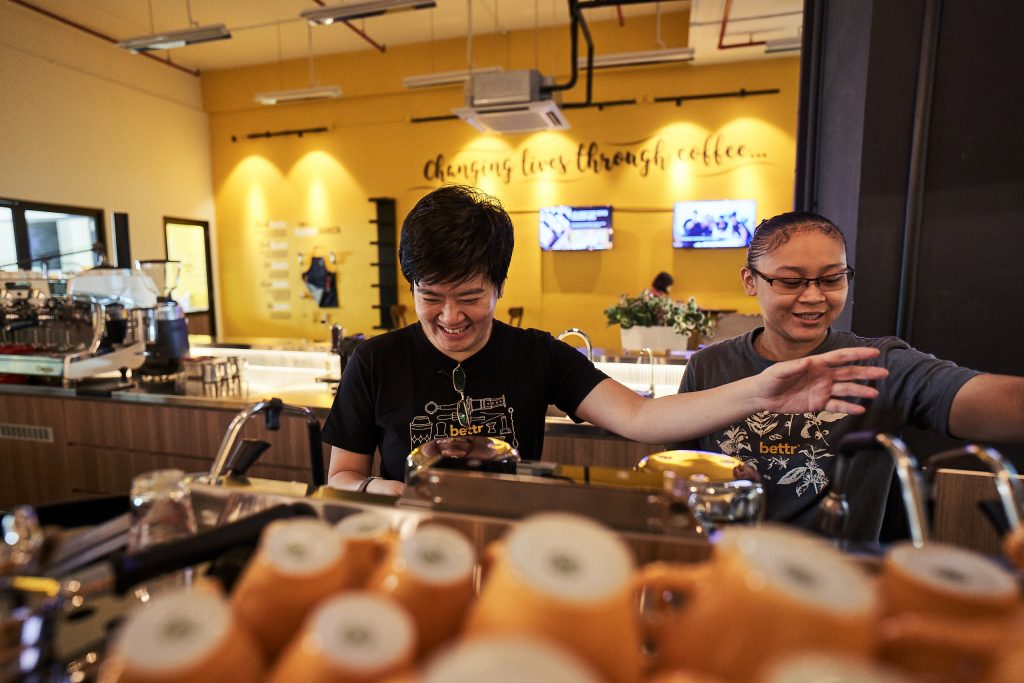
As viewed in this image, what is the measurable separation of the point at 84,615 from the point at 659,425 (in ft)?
3.42

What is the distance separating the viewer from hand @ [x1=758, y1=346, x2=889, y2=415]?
957mm

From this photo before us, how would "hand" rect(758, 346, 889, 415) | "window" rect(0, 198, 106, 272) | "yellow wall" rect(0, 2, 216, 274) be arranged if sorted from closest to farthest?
"hand" rect(758, 346, 889, 415) < "window" rect(0, 198, 106, 272) < "yellow wall" rect(0, 2, 216, 274)

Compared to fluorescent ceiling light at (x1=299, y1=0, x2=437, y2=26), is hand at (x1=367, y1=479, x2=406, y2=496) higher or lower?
lower

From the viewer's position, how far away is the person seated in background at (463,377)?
124 centimetres

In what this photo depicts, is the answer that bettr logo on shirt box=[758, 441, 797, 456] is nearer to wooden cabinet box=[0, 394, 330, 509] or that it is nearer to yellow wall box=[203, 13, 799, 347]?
wooden cabinet box=[0, 394, 330, 509]

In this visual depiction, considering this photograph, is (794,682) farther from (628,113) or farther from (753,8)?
(628,113)

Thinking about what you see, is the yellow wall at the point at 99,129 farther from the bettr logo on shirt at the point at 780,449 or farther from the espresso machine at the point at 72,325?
the bettr logo on shirt at the point at 780,449

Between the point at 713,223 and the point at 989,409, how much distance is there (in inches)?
228

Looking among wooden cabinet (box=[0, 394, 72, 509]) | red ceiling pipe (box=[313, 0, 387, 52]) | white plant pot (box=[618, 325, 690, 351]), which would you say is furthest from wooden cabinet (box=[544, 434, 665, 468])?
red ceiling pipe (box=[313, 0, 387, 52])

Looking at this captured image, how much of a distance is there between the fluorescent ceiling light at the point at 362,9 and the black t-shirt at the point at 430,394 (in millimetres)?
3725

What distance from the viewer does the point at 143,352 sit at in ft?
10.7

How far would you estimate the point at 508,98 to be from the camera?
14.3 ft

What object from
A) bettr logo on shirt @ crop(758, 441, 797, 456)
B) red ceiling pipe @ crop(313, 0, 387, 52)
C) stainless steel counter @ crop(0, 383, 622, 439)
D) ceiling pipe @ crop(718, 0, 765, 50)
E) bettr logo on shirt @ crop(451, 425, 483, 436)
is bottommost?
stainless steel counter @ crop(0, 383, 622, 439)

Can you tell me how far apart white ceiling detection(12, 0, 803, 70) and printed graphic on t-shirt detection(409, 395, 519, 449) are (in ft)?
18.1
